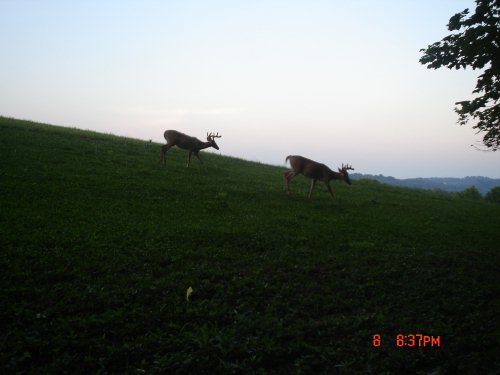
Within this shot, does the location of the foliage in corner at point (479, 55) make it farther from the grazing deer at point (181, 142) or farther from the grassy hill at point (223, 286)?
the grazing deer at point (181, 142)

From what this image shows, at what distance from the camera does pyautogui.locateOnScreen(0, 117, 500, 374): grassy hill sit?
16.7 ft

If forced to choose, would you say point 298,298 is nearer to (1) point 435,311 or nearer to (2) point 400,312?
(2) point 400,312

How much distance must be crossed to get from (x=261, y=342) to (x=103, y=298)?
2.97 m

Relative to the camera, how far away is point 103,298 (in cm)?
614

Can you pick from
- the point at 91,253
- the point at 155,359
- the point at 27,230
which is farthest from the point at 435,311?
the point at 27,230
